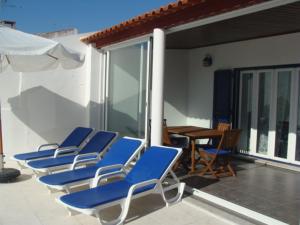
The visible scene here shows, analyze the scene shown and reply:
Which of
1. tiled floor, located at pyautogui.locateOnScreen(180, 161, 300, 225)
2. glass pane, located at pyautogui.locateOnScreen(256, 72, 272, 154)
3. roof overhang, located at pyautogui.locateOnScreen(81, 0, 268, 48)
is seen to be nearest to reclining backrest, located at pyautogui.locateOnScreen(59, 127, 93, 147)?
roof overhang, located at pyautogui.locateOnScreen(81, 0, 268, 48)

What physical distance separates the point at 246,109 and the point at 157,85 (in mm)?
3921

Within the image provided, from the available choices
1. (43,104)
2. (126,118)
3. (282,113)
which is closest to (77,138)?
(126,118)

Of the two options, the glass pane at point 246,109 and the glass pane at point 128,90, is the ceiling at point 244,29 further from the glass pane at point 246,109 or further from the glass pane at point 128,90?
the glass pane at point 128,90

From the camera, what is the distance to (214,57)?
10.1 m

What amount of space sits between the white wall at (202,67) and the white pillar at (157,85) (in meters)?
3.55

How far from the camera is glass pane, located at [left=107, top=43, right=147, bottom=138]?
7.31 metres

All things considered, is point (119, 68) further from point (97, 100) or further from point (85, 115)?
point (85, 115)

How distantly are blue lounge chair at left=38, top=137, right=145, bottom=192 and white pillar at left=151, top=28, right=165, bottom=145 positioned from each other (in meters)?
0.42

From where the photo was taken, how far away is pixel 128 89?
7.98 metres

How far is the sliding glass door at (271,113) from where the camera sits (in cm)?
806

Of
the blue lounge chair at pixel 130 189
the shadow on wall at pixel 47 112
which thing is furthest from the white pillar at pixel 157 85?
the shadow on wall at pixel 47 112

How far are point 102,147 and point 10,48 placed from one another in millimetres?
2610

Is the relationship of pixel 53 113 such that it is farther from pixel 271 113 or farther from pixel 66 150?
pixel 271 113

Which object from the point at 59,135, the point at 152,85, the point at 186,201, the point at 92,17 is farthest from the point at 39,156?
the point at 92,17
